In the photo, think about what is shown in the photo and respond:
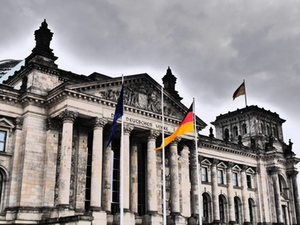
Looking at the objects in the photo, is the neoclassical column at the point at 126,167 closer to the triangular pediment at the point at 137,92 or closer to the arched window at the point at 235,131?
the triangular pediment at the point at 137,92

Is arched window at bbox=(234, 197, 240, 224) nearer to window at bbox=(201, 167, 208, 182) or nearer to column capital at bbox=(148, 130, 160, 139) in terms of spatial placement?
window at bbox=(201, 167, 208, 182)

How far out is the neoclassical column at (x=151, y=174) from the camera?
38688 millimetres

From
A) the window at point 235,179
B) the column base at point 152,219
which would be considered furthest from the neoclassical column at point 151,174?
the window at point 235,179

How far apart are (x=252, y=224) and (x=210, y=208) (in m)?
8.83

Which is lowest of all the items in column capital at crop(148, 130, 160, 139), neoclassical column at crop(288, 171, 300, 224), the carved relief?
neoclassical column at crop(288, 171, 300, 224)

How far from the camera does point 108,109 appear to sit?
3841 centimetres

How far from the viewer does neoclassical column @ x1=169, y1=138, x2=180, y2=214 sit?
4069 centimetres

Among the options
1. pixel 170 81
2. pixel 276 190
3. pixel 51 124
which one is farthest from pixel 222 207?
pixel 51 124

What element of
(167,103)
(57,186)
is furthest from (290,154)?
(57,186)

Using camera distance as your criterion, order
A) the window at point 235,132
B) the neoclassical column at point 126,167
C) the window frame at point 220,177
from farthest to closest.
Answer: the window at point 235,132 → the window frame at point 220,177 → the neoclassical column at point 126,167

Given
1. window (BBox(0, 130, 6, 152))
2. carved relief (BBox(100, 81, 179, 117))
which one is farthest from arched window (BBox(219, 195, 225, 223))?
window (BBox(0, 130, 6, 152))

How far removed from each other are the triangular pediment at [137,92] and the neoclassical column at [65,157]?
258 cm

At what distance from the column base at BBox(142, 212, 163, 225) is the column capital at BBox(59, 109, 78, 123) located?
38.4ft

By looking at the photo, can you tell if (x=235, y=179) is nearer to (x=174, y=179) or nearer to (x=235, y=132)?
(x=235, y=132)
